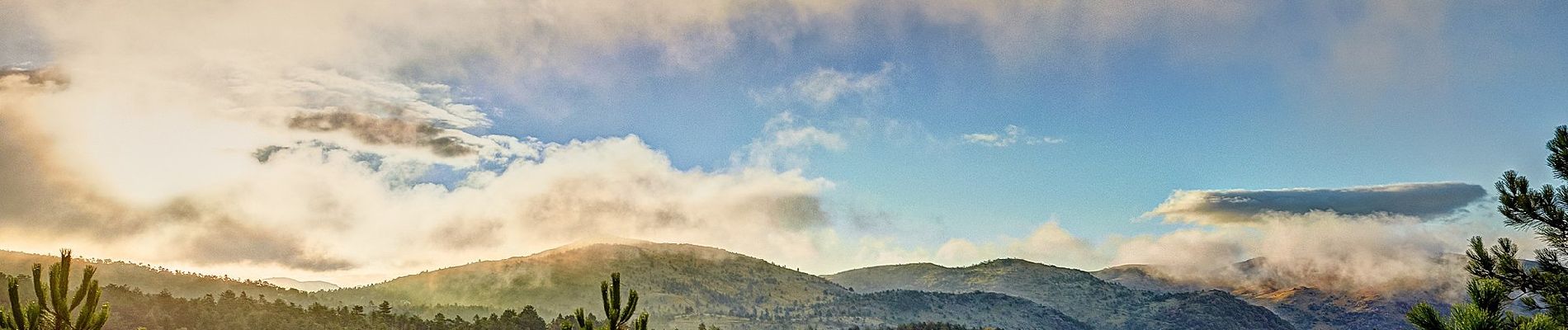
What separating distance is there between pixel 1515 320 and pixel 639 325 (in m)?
19.1

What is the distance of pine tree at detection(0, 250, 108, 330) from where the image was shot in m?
16.8


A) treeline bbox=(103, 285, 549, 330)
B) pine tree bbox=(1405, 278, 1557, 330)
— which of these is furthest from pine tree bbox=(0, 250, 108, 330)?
treeline bbox=(103, 285, 549, 330)

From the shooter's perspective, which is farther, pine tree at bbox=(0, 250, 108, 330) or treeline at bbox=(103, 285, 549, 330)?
treeline at bbox=(103, 285, 549, 330)

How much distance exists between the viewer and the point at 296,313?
196875mm

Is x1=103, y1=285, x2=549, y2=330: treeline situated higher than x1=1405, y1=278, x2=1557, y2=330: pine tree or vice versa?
x1=103, y1=285, x2=549, y2=330: treeline

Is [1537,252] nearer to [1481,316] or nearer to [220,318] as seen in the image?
[1481,316]

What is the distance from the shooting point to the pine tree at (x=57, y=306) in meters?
16.8

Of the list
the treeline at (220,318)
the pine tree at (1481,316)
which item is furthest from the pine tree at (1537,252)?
the treeline at (220,318)

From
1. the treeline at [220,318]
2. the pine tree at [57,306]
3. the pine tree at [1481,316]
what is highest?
the treeline at [220,318]

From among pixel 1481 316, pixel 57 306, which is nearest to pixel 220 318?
pixel 57 306

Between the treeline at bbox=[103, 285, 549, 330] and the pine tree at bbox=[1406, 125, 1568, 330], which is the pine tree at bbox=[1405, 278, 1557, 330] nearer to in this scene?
the pine tree at bbox=[1406, 125, 1568, 330]

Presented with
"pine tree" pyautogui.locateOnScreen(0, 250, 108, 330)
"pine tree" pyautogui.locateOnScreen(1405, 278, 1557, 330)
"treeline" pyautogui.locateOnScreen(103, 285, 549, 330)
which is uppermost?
"treeline" pyautogui.locateOnScreen(103, 285, 549, 330)

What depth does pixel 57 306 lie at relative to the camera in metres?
17.2

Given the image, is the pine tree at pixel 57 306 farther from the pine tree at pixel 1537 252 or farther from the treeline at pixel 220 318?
the treeline at pixel 220 318
